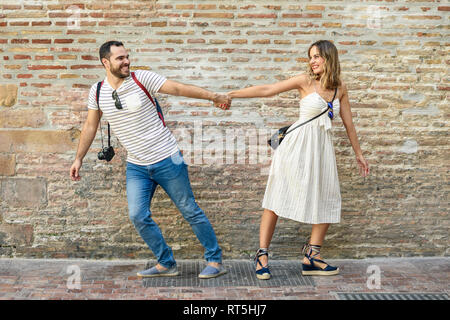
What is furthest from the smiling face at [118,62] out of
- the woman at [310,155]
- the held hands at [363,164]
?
the held hands at [363,164]

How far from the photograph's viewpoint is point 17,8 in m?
5.21

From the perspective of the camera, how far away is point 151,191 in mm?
4719

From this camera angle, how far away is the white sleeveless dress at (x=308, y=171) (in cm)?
461

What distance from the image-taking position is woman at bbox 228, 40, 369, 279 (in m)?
4.57

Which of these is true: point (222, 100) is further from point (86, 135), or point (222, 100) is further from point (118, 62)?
point (86, 135)

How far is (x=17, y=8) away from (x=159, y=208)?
233 centimetres

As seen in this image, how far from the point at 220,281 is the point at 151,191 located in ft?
3.18

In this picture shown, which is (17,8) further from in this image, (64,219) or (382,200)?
(382,200)

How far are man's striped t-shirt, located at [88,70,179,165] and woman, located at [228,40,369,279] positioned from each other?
73cm

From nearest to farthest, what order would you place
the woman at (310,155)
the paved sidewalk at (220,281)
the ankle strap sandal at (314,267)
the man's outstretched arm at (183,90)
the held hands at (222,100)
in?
the paved sidewalk at (220,281)
the man's outstretched arm at (183,90)
the woman at (310,155)
the held hands at (222,100)
the ankle strap sandal at (314,267)

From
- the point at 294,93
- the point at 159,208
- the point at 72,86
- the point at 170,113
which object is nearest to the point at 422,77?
the point at 294,93

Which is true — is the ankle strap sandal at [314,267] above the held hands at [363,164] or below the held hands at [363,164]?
below

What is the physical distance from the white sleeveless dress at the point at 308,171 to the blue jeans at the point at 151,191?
26.4 inches

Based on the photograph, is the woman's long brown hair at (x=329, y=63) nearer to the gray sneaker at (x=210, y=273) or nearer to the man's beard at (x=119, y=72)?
the man's beard at (x=119, y=72)
